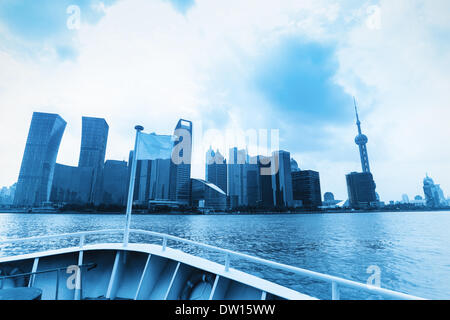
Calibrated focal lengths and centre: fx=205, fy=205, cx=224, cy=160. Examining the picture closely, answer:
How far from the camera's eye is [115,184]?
580 ft

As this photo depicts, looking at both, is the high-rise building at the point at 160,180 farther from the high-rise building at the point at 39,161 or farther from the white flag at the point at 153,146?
the white flag at the point at 153,146

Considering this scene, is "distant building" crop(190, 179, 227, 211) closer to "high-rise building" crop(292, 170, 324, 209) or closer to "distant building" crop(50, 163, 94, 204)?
"high-rise building" crop(292, 170, 324, 209)

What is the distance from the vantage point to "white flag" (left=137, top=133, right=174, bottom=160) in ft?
23.8

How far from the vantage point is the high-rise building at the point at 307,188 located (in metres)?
183

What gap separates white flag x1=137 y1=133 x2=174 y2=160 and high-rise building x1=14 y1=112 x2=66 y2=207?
675ft

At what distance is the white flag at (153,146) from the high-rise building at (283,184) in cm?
17315

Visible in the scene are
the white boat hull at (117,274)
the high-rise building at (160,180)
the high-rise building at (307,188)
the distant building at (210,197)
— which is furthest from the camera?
the high-rise building at (307,188)

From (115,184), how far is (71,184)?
42.0m

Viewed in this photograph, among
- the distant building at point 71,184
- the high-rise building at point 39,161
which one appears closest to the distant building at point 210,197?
the distant building at point 71,184

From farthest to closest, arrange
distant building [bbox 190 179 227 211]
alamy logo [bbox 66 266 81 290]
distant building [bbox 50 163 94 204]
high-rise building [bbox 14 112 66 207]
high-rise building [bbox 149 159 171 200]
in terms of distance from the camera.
Result: high-rise building [bbox 149 159 171 200], distant building [bbox 50 163 94 204], distant building [bbox 190 179 227 211], high-rise building [bbox 14 112 66 207], alamy logo [bbox 66 266 81 290]

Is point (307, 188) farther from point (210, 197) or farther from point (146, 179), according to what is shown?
point (146, 179)

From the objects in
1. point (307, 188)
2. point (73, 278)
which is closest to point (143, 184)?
point (307, 188)

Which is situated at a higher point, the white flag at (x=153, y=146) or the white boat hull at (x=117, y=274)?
the white flag at (x=153, y=146)

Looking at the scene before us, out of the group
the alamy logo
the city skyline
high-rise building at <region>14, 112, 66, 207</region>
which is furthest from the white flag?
high-rise building at <region>14, 112, 66, 207</region>
